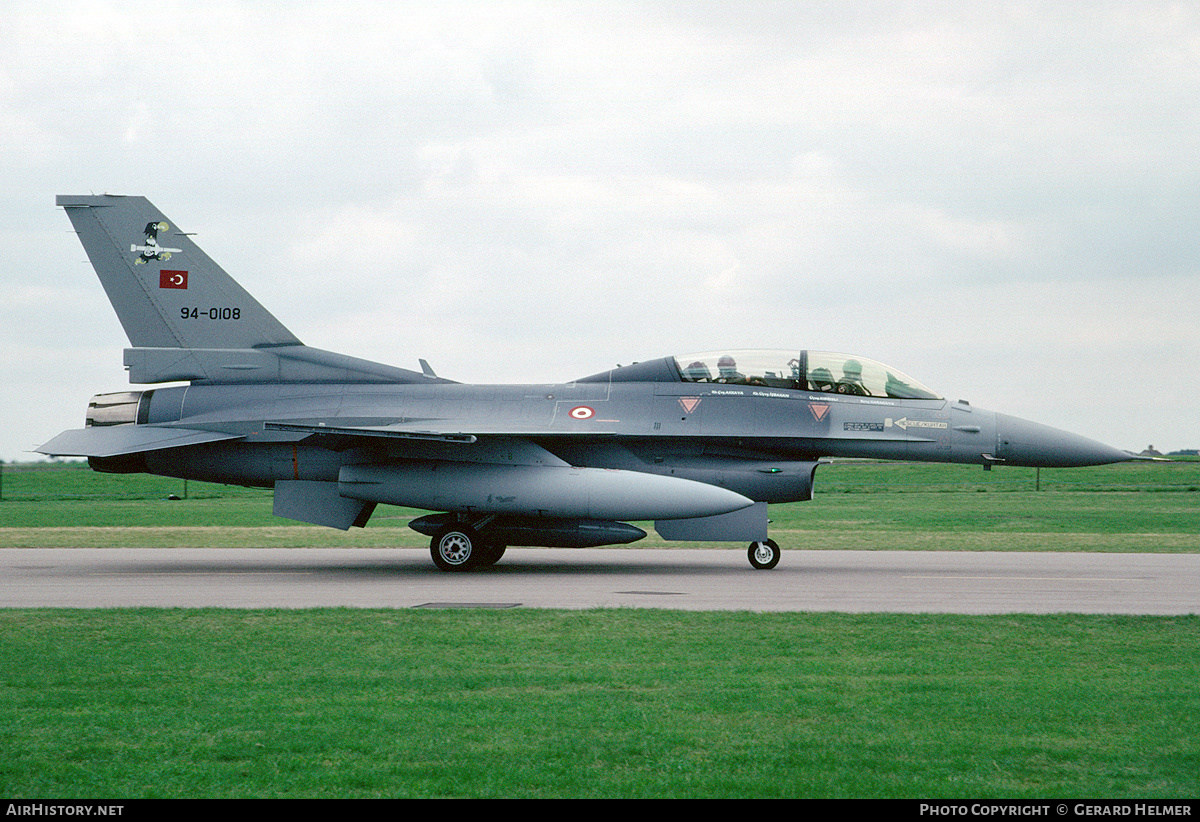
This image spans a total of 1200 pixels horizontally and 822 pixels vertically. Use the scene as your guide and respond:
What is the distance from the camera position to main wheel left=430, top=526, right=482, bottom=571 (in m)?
17.1

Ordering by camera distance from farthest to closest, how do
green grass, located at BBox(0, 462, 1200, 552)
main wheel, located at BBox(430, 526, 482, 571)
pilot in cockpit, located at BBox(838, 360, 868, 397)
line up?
green grass, located at BBox(0, 462, 1200, 552) → pilot in cockpit, located at BBox(838, 360, 868, 397) → main wheel, located at BBox(430, 526, 482, 571)

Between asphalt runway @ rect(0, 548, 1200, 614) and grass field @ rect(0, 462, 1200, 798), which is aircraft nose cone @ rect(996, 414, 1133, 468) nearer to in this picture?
asphalt runway @ rect(0, 548, 1200, 614)

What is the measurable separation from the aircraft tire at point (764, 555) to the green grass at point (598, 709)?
22.4 feet

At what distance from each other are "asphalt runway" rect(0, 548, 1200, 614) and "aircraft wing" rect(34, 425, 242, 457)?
1.84m

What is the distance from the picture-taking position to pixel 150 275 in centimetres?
1848

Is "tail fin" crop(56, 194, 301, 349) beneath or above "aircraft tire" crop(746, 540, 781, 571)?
above

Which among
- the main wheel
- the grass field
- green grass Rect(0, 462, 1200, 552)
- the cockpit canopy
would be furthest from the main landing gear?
green grass Rect(0, 462, 1200, 552)

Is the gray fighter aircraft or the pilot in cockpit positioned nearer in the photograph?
the gray fighter aircraft

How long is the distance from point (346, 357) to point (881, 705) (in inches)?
534

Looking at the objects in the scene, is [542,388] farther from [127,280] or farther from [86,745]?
[86,745]

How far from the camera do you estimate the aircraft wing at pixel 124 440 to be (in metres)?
17.2

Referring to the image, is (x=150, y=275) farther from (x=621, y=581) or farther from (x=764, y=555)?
(x=764, y=555)

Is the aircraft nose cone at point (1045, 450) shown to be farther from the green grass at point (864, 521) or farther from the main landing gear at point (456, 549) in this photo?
the main landing gear at point (456, 549)

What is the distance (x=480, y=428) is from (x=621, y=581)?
10.7 ft
